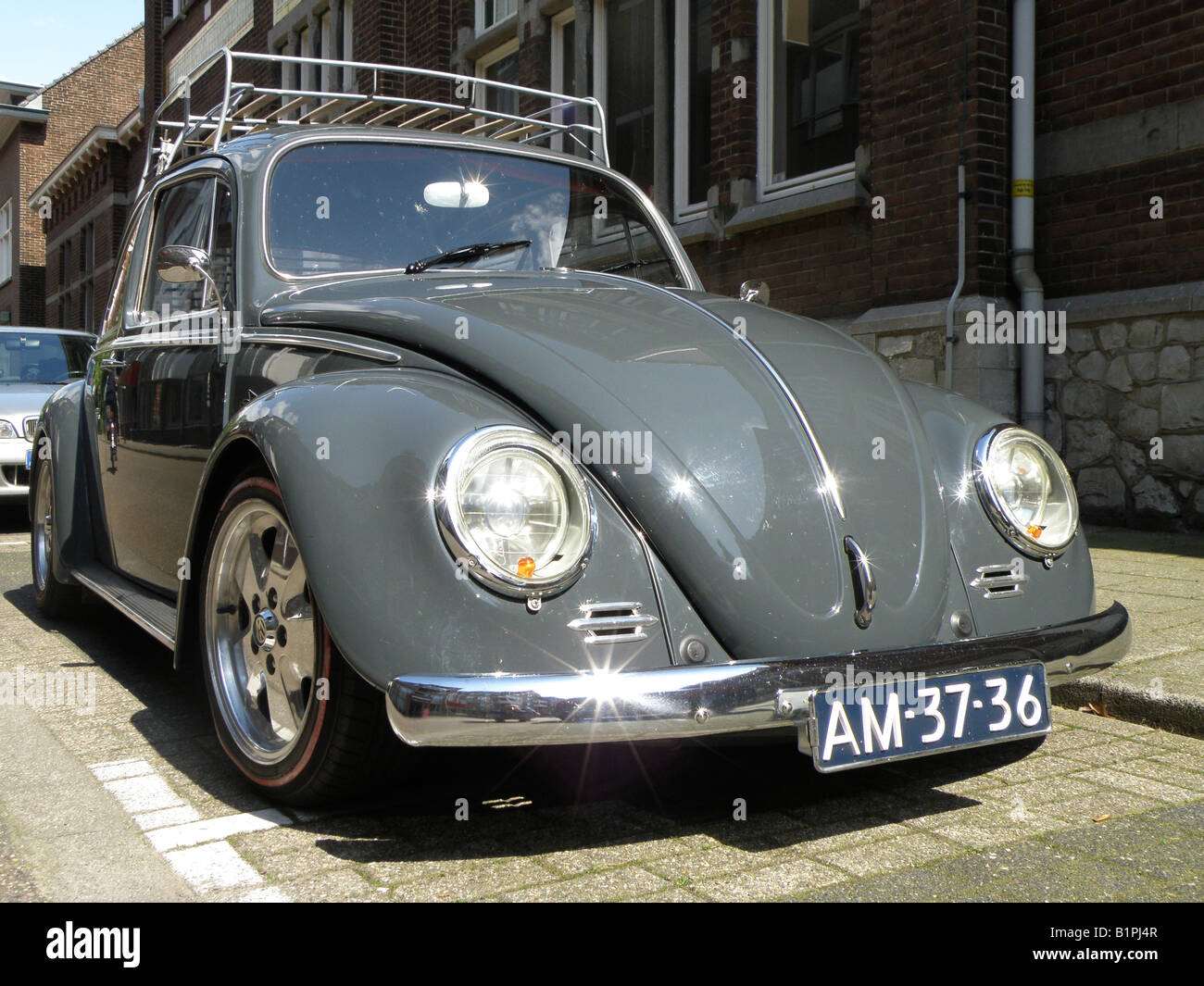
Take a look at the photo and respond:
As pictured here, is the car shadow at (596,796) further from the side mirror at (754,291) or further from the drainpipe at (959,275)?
the drainpipe at (959,275)

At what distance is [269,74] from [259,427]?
17.9 m

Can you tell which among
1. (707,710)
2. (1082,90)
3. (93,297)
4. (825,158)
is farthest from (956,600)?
(93,297)

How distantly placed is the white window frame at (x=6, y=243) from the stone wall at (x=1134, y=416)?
4232cm

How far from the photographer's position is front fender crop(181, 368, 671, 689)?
2400 millimetres

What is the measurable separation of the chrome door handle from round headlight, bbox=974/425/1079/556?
1.66 feet

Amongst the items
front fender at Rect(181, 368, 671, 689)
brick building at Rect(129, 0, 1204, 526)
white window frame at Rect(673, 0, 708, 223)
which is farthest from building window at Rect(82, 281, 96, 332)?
front fender at Rect(181, 368, 671, 689)

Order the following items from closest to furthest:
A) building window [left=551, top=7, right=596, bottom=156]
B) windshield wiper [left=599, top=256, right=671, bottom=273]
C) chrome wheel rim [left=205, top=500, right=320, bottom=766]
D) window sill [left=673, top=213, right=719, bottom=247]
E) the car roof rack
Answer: chrome wheel rim [left=205, top=500, right=320, bottom=766] < windshield wiper [left=599, top=256, right=671, bottom=273] < the car roof rack < window sill [left=673, top=213, right=719, bottom=247] < building window [left=551, top=7, right=596, bottom=156]

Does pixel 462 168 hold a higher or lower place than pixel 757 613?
higher

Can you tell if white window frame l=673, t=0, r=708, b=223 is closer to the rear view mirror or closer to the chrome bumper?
the rear view mirror

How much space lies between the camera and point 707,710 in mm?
2350

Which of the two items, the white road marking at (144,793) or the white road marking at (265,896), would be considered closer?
the white road marking at (265,896)

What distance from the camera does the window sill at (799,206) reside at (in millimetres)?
8703

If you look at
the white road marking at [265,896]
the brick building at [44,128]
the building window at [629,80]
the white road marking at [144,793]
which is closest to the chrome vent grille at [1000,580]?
the white road marking at [265,896]
